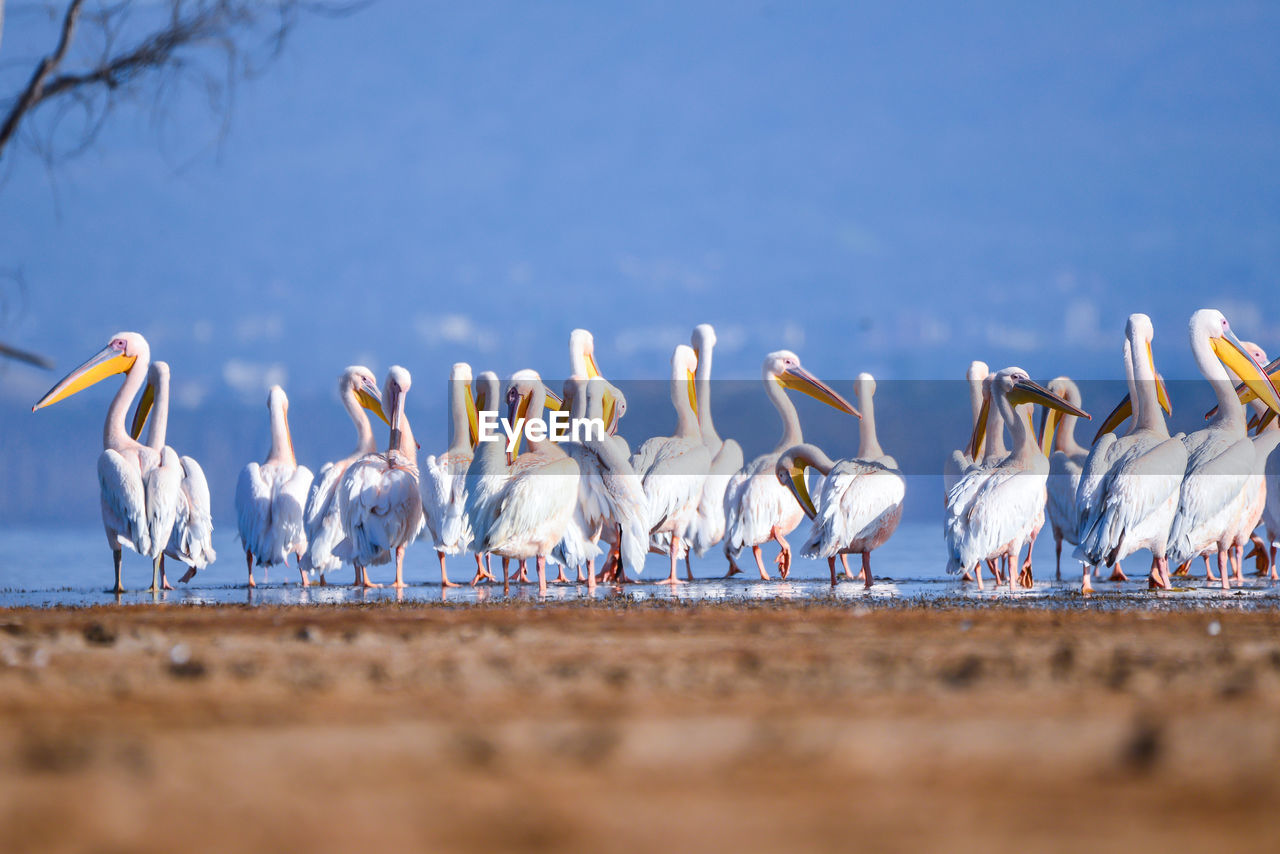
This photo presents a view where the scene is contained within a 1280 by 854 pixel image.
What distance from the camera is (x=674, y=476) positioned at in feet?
44.6

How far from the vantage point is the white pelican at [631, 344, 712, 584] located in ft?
44.4

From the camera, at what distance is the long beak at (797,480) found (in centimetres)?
1359

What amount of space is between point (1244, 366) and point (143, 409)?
1154 cm

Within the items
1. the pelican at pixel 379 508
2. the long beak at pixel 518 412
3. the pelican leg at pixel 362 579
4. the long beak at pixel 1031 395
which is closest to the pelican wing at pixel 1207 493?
the long beak at pixel 1031 395

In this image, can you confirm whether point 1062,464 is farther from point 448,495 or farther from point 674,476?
point 448,495

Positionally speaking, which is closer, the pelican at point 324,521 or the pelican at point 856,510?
the pelican at point 856,510

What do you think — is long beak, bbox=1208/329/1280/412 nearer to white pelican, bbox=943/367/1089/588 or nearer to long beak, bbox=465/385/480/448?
white pelican, bbox=943/367/1089/588

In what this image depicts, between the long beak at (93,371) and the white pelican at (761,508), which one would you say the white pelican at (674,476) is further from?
the long beak at (93,371)

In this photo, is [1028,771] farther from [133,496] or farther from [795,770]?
[133,496]

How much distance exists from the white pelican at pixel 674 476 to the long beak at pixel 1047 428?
13.7ft

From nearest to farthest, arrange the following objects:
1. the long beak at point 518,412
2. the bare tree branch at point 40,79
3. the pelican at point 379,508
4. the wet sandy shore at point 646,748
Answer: the wet sandy shore at point 646,748
the bare tree branch at point 40,79
the long beak at point 518,412
the pelican at point 379,508

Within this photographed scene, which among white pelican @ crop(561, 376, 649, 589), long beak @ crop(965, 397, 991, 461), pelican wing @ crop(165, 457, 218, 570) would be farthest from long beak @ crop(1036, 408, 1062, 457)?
pelican wing @ crop(165, 457, 218, 570)

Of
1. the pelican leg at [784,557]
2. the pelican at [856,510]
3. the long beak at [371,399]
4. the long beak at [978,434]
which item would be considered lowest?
the pelican leg at [784,557]

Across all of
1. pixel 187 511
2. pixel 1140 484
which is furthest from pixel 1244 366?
pixel 187 511
